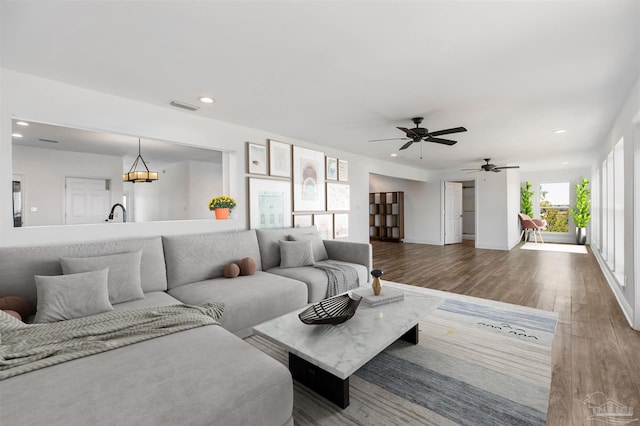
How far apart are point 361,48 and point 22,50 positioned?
2380 mm

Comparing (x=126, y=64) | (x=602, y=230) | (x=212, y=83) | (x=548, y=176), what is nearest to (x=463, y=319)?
(x=212, y=83)

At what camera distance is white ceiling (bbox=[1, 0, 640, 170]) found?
66.8 inches

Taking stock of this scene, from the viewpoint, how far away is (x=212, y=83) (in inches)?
105

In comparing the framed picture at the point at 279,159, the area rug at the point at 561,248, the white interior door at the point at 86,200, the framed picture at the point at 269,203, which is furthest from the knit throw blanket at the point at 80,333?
the area rug at the point at 561,248

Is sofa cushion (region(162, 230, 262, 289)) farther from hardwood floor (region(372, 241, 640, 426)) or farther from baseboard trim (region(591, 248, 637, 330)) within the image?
baseboard trim (region(591, 248, 637, 330))

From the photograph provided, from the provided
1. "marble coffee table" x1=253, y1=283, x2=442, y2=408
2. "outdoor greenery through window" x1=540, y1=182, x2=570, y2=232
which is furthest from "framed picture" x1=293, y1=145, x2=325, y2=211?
"outdoor greenery through window" x1=540, y1=182, x2=570, y2=232

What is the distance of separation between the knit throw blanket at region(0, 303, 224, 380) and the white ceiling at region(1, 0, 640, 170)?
182cm

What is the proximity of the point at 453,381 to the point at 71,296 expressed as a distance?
8.73ft

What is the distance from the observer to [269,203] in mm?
4270

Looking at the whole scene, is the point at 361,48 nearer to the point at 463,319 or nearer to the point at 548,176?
the point at 463,319

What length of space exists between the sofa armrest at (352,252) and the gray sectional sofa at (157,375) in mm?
1560

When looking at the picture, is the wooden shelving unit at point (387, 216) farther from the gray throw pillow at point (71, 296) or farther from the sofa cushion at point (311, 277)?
the gray throw pillow at point (71, 296)

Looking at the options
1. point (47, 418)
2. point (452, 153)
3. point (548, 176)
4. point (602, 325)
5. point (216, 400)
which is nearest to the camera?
point (47, 418)

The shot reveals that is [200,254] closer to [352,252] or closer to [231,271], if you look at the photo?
[231,271]
